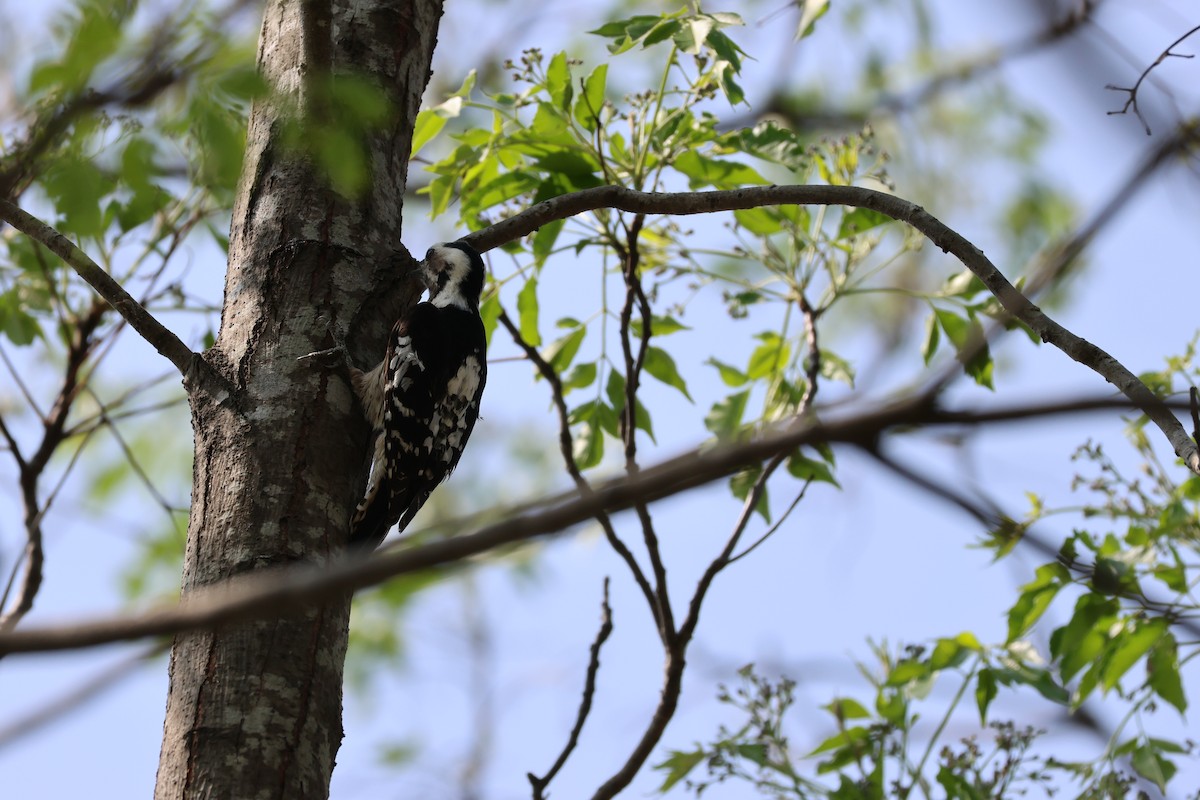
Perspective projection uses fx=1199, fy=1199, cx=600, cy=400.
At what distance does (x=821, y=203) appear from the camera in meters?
2.96

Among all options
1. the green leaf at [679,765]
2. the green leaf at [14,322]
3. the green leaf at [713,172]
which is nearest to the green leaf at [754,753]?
the green leaf at [679,765]

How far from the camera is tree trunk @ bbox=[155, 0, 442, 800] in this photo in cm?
228

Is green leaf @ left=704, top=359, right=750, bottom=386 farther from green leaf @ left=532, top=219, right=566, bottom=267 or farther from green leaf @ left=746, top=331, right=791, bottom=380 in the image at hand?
green leaf @ left=532, top=219, right=566, bottom=267

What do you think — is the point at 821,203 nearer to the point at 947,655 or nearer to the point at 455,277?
the point at 947,655

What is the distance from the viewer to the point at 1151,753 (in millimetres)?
3334

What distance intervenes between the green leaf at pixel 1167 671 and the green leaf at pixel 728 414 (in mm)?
1373

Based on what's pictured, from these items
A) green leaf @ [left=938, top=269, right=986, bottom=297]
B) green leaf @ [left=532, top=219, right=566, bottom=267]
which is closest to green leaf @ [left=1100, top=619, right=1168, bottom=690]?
green leaf @ [left=938, top=269, right=986, bottom=297]

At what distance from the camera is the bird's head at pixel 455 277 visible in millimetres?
4590

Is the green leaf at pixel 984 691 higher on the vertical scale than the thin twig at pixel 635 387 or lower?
lower

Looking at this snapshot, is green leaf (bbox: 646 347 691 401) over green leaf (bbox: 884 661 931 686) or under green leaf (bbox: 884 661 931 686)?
over

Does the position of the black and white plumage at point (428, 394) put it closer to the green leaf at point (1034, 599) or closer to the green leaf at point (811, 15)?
the green leaf at point (811, 15)

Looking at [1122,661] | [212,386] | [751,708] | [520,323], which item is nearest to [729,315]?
[520,323]

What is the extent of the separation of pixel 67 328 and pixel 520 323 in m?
1.76

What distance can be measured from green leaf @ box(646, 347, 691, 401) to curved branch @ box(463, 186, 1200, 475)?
1.04 m
